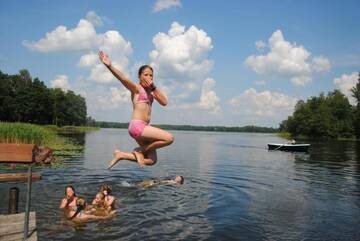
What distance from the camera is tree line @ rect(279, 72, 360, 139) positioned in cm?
12069

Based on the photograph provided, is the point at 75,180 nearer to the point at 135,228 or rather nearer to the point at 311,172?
the point at 135,228

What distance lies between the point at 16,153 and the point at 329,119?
12721 centimetres

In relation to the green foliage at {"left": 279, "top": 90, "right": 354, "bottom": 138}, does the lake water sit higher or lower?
lower

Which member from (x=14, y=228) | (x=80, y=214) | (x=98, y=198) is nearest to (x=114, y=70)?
(x=14, y=228)

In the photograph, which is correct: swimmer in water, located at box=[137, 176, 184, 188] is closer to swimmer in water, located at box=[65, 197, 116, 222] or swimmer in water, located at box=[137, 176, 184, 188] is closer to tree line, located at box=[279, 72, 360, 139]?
swimmer in water, located at box=[65, 197, 116, 222]

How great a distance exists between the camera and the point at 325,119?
120m

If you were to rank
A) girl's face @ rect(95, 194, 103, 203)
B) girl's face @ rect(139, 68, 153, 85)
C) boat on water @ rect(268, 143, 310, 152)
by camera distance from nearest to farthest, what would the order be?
1. girl's face @ rect(139, 68, 153, 85)
2. girl's face @ rect(95, 194, 103, 203)
3. boat on water @ rect(268, 143, 310, 152)

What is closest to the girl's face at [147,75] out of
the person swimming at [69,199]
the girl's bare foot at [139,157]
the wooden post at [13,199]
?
the girl's bare foot at [139,157]

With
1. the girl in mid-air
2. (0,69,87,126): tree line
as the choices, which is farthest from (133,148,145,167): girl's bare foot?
(0,69,87,126): tree line

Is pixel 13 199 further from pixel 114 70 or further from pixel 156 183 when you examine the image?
pixel 156 183

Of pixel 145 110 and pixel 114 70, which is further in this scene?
pixel 145 110

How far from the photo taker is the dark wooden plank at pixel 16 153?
4.58 m

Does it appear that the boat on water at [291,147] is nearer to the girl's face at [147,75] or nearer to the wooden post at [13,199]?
the wooden post at [13,199]

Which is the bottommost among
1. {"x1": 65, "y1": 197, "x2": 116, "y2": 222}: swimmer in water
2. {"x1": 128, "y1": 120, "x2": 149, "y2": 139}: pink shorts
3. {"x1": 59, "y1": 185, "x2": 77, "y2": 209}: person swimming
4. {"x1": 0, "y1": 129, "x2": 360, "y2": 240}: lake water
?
{"x1": 0, "y1": 129, "x2": 360, "y2": 240}: lake water
